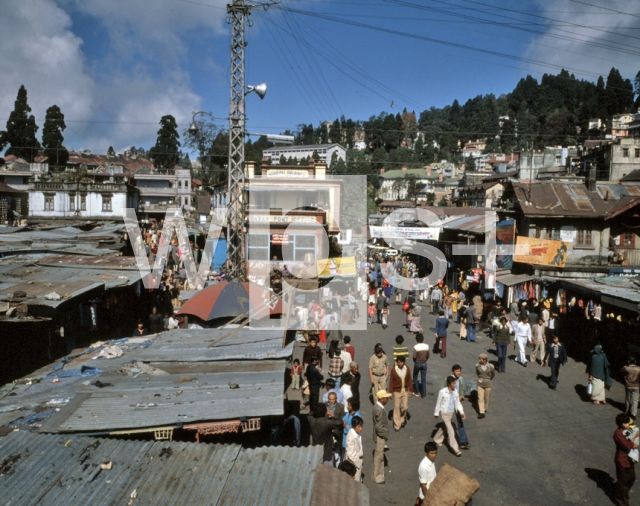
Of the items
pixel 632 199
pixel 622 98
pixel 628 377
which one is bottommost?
pixel 628 377

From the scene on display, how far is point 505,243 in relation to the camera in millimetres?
23016

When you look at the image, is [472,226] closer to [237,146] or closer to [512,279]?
[512,279]

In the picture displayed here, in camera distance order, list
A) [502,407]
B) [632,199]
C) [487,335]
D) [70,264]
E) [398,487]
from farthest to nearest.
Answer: [632,199], [487,335], [70,264], [502,407], [398,487]

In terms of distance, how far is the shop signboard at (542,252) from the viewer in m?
20.8

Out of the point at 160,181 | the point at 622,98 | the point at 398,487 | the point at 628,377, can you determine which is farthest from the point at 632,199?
the point at 622,98

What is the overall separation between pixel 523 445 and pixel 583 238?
16.3m

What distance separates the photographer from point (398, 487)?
7.89 m

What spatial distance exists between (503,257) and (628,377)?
12988mm

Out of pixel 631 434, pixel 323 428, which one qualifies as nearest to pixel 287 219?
pixel 323 428

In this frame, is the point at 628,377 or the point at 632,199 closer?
the point at 628,377

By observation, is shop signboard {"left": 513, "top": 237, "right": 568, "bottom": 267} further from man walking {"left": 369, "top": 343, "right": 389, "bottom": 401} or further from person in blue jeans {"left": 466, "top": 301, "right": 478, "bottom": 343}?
man walking {"left": 369, "top": 343, "right": 389, "bottom": 401}

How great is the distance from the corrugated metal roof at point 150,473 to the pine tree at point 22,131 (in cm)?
6595

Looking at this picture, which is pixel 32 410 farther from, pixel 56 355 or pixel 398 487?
pixel 56 355

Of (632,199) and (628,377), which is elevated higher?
(632,199)
